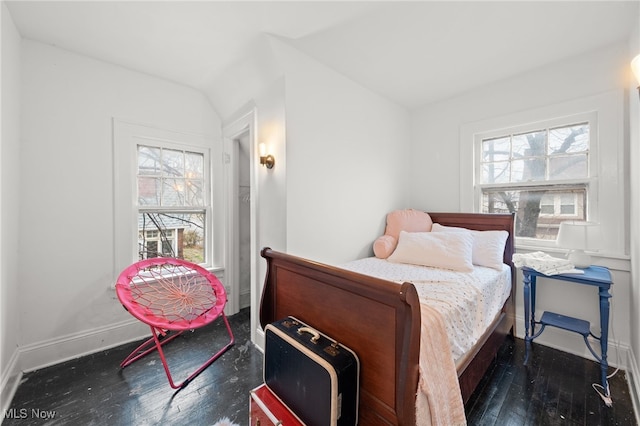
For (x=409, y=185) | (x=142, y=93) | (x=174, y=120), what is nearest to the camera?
(x=142, y=93)

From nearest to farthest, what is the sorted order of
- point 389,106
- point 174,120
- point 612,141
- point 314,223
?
point 612,141 → point 314,223 → point 174,120 → point 389,106

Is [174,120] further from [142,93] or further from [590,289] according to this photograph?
[590,289]

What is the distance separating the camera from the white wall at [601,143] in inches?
81.5

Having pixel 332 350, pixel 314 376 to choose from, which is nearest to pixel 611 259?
pixel 332 350

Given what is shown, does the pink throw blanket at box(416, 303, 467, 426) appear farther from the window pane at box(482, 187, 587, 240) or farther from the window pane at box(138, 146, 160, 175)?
the window pane at box(138, 146, 160, 175)

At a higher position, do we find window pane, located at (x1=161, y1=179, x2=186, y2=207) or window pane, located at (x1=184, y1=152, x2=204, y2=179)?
window pane, located at (x1=184, y1=152, x2=204, y2=179)

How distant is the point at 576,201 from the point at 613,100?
0.86 meters

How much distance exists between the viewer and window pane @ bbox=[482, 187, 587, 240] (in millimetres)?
2365

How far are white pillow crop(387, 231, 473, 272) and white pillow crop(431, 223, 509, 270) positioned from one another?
0.44 ft

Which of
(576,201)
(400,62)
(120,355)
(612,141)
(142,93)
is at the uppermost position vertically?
(400,62)

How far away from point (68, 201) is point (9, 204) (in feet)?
1.38

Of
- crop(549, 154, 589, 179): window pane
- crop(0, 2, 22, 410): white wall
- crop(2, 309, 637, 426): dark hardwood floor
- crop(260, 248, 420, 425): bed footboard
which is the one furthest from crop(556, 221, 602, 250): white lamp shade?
crop(0, 2, 22, 410): white wall

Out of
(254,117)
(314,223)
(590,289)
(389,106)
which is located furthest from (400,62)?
(590,289)

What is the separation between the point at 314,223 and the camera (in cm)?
230
